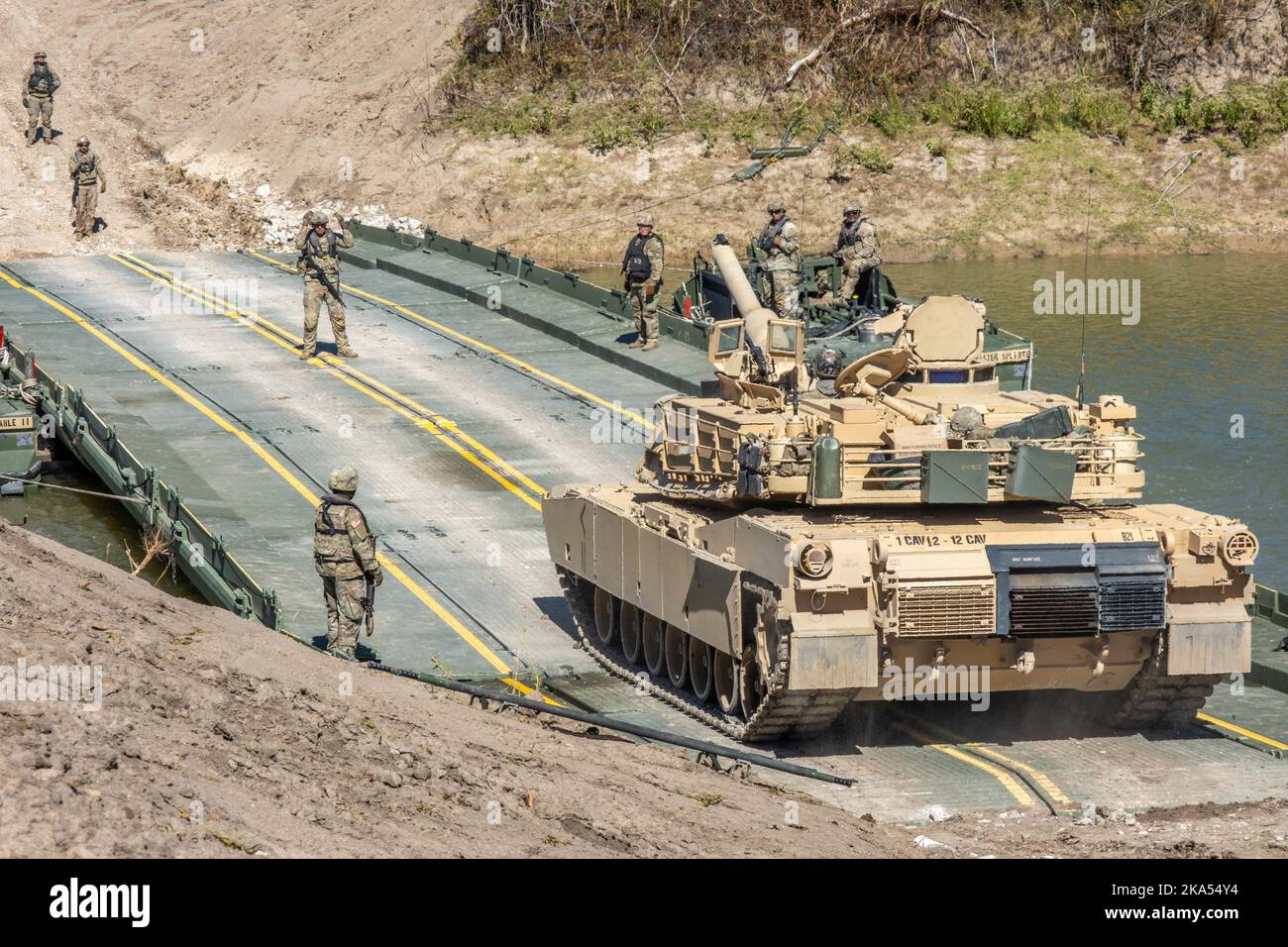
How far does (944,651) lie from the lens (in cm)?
1756

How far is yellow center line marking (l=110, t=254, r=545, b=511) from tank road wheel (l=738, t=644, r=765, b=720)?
7.68 metres

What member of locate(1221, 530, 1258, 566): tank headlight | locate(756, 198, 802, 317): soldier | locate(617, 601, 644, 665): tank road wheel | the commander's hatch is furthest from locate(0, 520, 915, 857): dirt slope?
locate(756, 198, 802, 317): soldier

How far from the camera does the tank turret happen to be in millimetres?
17875

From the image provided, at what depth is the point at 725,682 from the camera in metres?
18.9

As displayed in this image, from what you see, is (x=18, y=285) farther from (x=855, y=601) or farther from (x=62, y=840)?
(x=62, y=840)

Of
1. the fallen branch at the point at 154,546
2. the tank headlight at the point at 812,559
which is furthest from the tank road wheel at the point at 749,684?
the fallen branch at the point at 154,546

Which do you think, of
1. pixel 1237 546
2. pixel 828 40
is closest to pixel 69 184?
pixel 828 40

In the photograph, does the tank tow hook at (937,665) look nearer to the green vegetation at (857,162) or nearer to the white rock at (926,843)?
the white rock at (926,843)

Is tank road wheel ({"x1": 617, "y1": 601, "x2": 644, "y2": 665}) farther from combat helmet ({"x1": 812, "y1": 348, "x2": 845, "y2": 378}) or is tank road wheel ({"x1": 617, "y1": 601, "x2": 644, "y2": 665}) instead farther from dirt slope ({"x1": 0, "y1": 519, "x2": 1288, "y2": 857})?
dirt slope ({"x1": 0, "y1": 519, "x2": 1288, "y2": 857})

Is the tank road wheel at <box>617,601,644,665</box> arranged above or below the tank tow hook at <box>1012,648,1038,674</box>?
below

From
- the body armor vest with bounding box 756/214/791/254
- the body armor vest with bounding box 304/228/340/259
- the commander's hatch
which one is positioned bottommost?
the commander's hatch

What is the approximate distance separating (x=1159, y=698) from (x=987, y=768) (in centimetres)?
181

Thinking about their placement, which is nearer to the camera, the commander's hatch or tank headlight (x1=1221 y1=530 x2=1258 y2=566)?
tank headlight (x1=1221 y1=530 x2=1258 y2=566)

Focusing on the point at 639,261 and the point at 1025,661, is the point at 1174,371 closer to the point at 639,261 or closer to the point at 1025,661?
the point at 639,261
